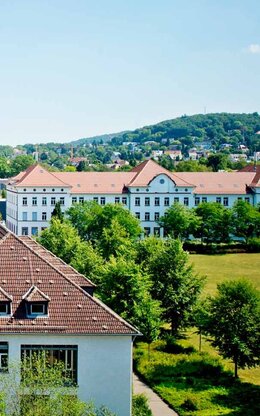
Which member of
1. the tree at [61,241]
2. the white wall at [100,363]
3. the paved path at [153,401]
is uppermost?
the tree at [61,241]

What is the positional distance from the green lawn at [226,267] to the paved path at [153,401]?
2563 centimetres

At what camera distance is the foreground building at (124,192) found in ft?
297

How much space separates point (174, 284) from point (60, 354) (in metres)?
17.7

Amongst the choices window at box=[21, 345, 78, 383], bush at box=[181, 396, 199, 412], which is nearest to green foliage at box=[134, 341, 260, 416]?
bush at box=[181, 396, 199, 412]

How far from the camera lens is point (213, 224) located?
3371 inches

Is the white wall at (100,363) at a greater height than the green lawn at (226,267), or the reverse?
the white wall at (100,363)

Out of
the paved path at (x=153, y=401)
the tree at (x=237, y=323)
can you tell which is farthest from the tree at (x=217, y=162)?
the paved path at (x=153, y=401)

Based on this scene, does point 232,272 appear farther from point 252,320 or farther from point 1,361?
point 1,361

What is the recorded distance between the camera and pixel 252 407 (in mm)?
31141

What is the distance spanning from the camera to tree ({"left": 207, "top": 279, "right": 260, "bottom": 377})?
34.6m

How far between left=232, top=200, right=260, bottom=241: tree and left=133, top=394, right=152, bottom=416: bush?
61.0 metres

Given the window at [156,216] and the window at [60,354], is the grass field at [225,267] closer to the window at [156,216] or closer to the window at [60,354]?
the window at [156,216]

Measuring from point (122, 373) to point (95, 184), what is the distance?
6902 centimetres

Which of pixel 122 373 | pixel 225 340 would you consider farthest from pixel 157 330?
pixel 122 373
